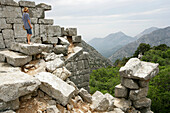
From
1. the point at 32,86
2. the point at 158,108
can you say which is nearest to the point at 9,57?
the point at 32,86

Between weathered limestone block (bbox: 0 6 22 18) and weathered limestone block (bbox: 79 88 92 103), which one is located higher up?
weathered limestone block (bbox: 0 6 22 18)

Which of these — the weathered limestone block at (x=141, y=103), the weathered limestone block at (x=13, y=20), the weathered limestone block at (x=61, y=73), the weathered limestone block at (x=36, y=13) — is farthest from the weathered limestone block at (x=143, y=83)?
the weathered limestone block at (x=13, y=20)

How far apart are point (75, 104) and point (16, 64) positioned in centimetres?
250

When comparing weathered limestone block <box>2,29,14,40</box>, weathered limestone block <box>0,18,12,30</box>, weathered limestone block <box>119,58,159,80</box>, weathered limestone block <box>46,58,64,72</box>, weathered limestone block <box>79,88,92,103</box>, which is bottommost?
weathered limestone block <box>79,88,92,103</box>

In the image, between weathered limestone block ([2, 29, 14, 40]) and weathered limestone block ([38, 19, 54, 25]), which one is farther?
weathered limestone block ([38, 19, 54, 25])

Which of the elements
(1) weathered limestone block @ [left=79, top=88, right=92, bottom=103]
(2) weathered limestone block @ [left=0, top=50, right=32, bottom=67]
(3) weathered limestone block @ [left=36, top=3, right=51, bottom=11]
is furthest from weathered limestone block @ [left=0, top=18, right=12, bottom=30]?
(1) weathered limestone block @ [left=79, top=88, right=92, bottom=103]

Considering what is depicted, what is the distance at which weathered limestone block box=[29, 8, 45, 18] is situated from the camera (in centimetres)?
731

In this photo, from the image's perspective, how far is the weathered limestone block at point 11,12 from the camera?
6.55 meters

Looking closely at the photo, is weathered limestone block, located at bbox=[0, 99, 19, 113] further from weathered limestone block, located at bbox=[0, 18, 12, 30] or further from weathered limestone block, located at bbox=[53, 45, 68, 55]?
weathered limestone block, located at bbox=[0, 18, 12, 30]

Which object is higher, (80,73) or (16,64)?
(16,64)

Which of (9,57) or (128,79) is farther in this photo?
(128,79)

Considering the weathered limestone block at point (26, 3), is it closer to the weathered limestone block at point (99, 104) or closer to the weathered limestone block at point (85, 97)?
the weathered limestone block at point (85, 97)

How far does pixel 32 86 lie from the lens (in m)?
3.67

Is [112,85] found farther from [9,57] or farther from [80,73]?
[9,57]
